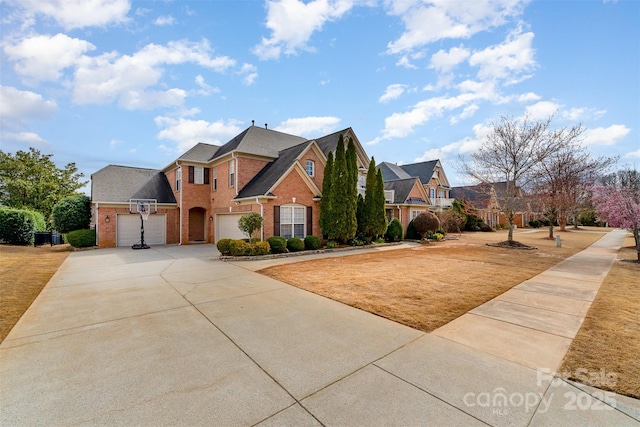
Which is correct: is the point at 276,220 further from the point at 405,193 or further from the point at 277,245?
the point at 405,193

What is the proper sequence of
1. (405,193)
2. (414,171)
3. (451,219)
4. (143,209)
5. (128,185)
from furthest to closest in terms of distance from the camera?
(414,171) < (451,219) < (405,193) < (128,185) < (143,209)

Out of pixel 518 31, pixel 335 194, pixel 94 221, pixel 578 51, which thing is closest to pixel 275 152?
pixel 335 194

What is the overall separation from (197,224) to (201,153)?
5.65 m

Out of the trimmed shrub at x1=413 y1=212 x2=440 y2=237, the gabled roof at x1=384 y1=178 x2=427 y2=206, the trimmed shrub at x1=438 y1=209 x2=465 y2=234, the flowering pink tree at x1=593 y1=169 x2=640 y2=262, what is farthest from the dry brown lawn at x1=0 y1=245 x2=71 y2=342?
the trimmed shrub at x1=438 y1=209 x2=465 y2=234

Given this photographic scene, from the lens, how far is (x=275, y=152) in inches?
784

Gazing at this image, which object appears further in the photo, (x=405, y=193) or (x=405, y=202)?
(x=405, y=193)

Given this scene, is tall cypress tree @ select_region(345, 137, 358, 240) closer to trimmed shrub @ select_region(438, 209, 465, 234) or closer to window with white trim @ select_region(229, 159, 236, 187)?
window with white trim @ select_region(229, 159, 236, 187)

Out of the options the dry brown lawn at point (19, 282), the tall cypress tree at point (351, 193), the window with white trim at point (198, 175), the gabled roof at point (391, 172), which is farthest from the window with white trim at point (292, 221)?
the gabled roof at point (391, 172)

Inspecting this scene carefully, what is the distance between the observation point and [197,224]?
22078mm

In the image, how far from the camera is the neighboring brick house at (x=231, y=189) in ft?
52.7

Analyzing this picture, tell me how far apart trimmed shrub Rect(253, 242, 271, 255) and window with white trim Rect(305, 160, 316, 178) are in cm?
636

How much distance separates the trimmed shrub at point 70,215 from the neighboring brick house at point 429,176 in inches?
1096

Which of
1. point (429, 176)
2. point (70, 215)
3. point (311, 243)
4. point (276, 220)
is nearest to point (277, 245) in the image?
point (276, 220)

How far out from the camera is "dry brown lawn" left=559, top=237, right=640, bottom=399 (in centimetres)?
335
